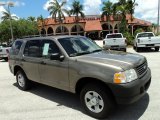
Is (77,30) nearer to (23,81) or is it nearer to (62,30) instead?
(62,30)

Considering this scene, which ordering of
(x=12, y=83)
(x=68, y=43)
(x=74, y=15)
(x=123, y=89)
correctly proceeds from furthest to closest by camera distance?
(x=74, y=15) → (x=12, y=83) → (x=68, y=43) → (x=123, y=89)

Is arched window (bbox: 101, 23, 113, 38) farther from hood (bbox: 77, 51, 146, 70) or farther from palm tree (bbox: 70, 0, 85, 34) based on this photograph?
hood (bbox: 77, 51, 146, 70)

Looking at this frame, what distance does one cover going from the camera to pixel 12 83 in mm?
9047

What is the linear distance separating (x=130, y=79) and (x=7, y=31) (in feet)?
159

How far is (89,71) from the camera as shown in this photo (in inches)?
195

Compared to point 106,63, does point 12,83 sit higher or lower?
lower

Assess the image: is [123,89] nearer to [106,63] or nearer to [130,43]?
[106,63]

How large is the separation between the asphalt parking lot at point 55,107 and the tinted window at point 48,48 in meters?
1.33

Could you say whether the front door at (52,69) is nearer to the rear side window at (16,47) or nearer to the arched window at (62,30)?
the rear side window at (16,47)

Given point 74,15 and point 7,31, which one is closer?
point 7,31

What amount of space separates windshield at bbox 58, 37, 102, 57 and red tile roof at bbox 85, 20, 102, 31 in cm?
5524

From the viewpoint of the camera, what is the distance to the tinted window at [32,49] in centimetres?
676

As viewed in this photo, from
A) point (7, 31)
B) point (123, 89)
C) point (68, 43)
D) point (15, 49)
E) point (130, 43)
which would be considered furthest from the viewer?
point (7, 31)

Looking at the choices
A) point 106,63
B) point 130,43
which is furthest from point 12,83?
point 130,43
